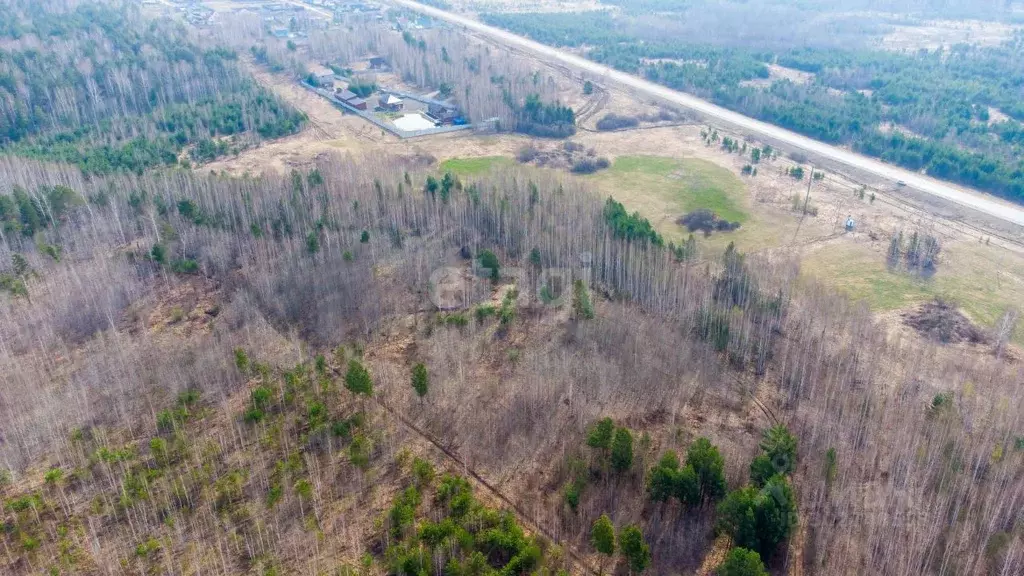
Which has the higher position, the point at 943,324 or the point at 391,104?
the point at 391,104

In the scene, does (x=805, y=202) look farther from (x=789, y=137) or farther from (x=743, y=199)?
(x=789, y=137)

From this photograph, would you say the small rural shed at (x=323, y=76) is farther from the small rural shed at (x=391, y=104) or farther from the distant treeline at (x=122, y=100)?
the small rural shed at (x=391, y=104)

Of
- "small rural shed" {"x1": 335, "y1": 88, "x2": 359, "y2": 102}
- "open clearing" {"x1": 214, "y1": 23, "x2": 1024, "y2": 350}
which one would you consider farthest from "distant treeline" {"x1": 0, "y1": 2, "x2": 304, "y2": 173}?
"small rural shed" {"x1": 335, "y1": 88, "x2": 359, "y2": 102}

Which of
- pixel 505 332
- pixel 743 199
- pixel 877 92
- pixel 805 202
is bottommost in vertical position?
pixel 505 332

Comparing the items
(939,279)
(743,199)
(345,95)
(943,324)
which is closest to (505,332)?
(943,324)

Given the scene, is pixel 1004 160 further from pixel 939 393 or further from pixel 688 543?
pixel 688 543

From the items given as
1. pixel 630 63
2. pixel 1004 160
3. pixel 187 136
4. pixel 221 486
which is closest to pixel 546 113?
pixel 630 63

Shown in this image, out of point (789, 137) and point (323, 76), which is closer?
point (789, 137)
